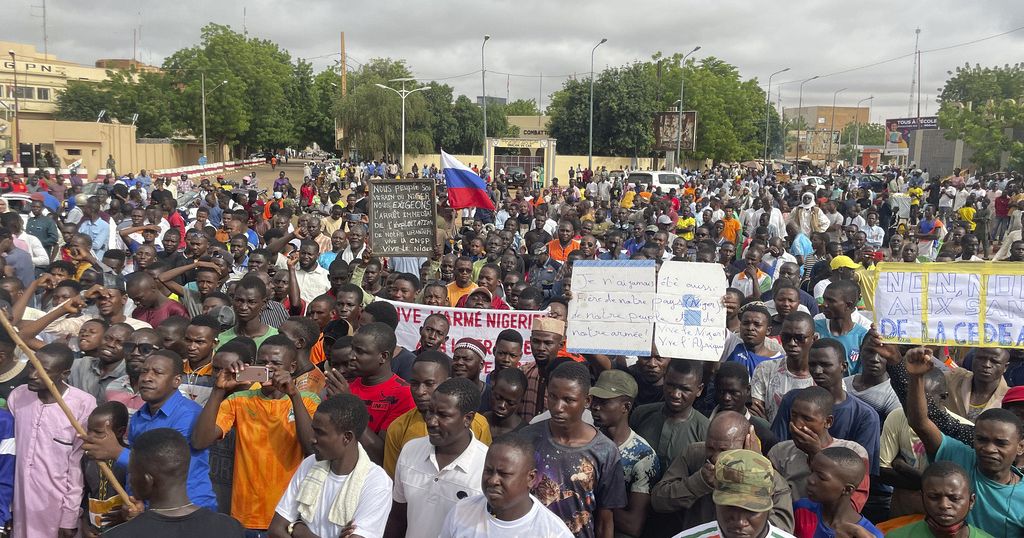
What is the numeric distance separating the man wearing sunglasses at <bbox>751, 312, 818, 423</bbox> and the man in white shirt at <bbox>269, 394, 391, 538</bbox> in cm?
260

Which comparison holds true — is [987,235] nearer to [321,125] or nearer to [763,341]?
[763,341]

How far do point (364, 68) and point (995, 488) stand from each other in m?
67.8

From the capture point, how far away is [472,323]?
7172 mm

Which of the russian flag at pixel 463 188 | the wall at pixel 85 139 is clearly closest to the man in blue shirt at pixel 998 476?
the russian flag at pixel 463 188

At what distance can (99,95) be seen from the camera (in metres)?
62.7

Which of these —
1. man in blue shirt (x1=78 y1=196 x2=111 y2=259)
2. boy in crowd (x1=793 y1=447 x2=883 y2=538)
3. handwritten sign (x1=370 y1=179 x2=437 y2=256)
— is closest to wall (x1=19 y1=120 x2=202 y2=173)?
man in blue shirt (x1=78 y1=196 x2=111 y2=259)

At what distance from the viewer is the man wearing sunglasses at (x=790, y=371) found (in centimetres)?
518

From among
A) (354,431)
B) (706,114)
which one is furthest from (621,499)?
(706,114)

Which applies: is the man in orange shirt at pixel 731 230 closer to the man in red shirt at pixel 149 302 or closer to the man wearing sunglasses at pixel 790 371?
the man wearing sunglasses at pixel 790 371

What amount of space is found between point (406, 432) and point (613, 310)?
6.09ft

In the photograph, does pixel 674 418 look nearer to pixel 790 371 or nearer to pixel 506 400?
pixel 506 400

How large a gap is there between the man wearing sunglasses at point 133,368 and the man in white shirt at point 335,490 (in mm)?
1719

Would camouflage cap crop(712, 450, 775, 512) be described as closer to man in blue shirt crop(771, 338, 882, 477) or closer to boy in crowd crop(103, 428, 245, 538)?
man in blue shirt crop(771, 338, 882, 477)

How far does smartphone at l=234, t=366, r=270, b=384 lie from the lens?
421 centimetres
